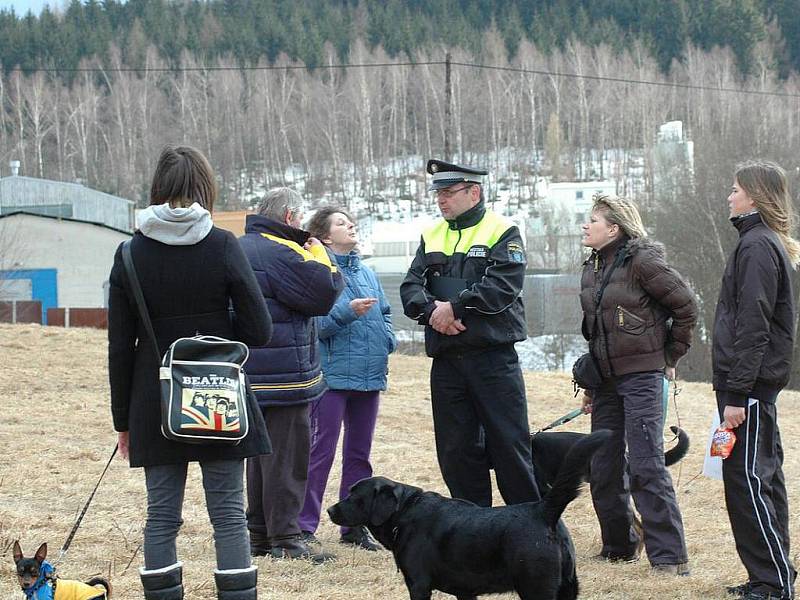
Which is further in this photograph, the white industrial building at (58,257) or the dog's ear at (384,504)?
the white industrial building at (58,257)

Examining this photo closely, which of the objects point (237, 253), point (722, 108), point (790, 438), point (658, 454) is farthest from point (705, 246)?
point (722, 108)

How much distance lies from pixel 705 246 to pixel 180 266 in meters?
26.6

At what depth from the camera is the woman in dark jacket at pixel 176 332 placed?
3705 mm

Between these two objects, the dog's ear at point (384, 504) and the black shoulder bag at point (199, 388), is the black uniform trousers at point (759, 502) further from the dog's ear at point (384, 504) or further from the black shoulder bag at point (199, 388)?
the black shoulder bag at point (199, 388)

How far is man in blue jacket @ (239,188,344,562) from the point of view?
16.7 feet

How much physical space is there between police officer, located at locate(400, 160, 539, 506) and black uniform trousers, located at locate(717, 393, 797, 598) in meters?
1.01

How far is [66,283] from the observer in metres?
41.7

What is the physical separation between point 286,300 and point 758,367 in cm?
222

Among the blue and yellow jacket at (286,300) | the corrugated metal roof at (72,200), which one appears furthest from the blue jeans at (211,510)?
the corrugated metal roof at (72,200)

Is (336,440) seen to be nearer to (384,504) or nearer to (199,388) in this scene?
(384,504)

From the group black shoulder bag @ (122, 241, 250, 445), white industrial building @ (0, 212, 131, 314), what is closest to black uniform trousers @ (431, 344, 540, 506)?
black shoulder bag @ (122, 241, 250, 445)

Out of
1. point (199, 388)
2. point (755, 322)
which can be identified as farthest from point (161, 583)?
point (755, 322)

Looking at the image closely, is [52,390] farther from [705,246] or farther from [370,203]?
[370,203]

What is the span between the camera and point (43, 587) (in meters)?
3.92
